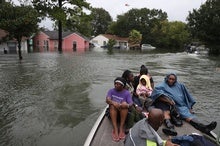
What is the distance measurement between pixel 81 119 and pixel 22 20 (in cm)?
1833

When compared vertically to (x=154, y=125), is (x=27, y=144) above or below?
below

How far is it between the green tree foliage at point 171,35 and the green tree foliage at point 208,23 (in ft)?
97.4

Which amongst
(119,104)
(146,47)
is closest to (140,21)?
(146,47)

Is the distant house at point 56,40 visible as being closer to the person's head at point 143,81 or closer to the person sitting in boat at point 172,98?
the person's head at point 143,81

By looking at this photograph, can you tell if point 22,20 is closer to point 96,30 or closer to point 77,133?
point 77,133

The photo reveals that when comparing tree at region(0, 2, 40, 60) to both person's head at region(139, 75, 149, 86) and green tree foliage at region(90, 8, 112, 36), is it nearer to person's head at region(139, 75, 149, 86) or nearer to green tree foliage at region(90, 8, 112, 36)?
person's head at region(139, 75, 149, 86)

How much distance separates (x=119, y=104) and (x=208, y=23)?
41.7m

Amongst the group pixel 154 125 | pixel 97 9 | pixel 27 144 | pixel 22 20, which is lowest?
pixel 27 144

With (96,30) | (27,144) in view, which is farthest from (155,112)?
(96,30)

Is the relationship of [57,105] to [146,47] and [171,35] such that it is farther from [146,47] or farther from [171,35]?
[171,35]

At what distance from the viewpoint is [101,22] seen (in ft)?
346

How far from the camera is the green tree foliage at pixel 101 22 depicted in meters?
104

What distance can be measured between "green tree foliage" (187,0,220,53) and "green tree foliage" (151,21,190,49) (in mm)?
29678

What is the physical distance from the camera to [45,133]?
8.61 meters
